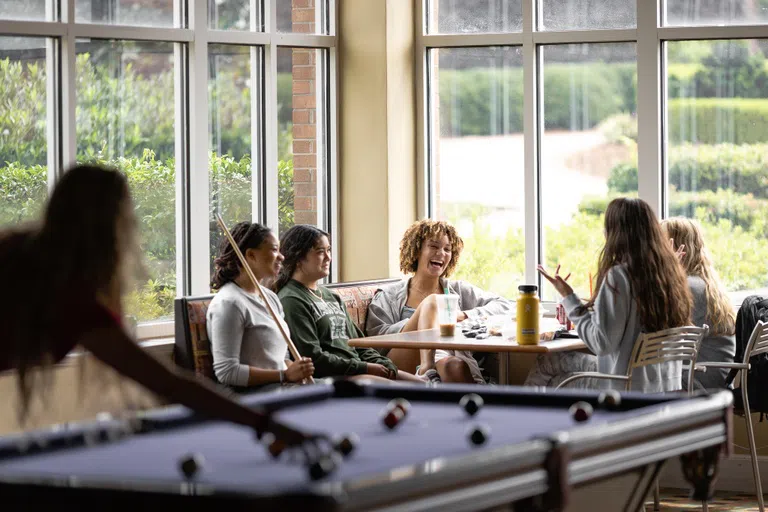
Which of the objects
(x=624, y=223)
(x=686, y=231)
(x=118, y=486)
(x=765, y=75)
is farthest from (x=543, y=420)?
(x=765, y=75)

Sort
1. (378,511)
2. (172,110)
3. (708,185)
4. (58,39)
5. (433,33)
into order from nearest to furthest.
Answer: (378,511)
(58,39)
(172,110)
(708,185)
(433,33)

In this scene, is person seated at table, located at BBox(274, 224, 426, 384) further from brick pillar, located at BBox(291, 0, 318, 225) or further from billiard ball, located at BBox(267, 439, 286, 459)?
billiard ball, located at BBox(267, 439, 286, 459)

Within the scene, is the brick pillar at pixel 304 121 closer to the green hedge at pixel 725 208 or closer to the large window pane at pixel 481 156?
the large window pane at pixel 481 156

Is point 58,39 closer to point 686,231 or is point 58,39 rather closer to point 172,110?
point 172,110

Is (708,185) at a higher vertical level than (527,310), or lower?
higher

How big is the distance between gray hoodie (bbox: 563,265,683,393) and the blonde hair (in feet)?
2.40

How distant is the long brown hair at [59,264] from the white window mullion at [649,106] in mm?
4391

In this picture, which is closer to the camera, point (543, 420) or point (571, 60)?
point (543, 420)

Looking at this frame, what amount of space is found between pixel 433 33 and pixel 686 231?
2.02 m

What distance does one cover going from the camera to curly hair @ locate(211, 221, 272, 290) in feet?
16.3

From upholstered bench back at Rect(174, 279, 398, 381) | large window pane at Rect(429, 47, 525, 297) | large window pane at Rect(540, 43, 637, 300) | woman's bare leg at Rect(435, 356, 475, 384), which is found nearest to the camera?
upholstered bench back at Rect(174, 279, 398, 381)

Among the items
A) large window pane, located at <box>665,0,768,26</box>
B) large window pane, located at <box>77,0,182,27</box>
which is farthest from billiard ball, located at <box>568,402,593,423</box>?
large window pane, located at <box>665,0,768,26</box>

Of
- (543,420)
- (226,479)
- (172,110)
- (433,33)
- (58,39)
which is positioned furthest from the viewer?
(433,33)

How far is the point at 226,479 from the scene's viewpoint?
234cm
